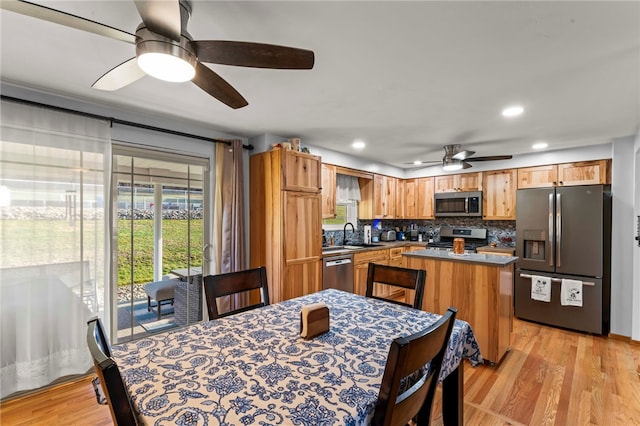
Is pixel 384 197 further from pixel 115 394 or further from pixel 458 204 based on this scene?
pixel 115 394

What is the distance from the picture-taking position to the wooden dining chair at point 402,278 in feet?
6.00

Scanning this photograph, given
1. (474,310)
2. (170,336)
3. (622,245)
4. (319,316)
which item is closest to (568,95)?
(474,310)

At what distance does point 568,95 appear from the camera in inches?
90.7

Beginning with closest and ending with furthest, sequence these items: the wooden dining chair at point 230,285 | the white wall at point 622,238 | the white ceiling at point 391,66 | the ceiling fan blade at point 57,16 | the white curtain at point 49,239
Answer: the ceiling fan blade at point 57,16 < the white ceiling at point 391,66 < the wooden dining chair at point 230,285 < the white curtain at point 49,239 < the white wall at point 622,238

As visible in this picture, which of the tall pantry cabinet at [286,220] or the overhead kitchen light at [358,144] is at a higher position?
the overhead kitchen light at [358,144]

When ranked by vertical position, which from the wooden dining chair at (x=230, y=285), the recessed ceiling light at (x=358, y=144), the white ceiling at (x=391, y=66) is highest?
the white ceiling at (x=391, y=66)

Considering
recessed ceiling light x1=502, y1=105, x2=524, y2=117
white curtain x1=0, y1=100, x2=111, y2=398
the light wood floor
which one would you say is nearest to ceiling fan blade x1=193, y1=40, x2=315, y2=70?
white curtain x1=0, y1=100, x2=111, y2=398

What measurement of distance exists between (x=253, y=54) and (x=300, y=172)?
2.13 m

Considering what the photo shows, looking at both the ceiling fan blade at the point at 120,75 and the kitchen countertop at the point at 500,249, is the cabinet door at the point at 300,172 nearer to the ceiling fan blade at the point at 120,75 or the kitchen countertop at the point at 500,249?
the ceiling fan blade at the point at 120,75

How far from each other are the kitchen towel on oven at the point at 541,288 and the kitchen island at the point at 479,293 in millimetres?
1094

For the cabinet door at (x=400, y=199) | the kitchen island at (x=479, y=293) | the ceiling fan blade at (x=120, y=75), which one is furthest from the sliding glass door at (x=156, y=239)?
the cabinet door at (x=400, y=199)

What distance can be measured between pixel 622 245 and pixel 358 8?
420 centimetres

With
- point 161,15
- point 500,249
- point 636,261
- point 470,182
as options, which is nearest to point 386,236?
point 470,182

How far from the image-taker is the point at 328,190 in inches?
164
